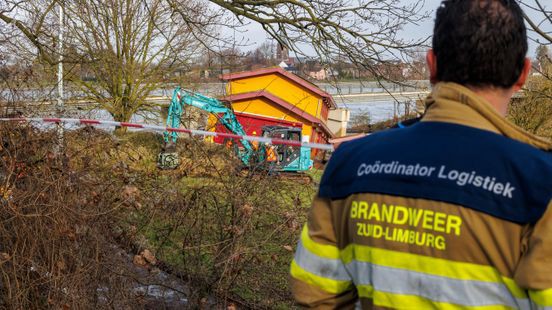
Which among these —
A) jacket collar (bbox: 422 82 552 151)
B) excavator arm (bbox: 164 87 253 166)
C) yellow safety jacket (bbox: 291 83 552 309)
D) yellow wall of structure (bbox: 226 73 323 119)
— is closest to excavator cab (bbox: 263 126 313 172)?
excavator arm (bbox: 164 87 253 166)

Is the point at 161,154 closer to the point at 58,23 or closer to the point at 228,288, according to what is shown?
the point at 228,288

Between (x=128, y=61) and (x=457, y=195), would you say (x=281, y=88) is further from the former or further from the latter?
(x=457, y=195)

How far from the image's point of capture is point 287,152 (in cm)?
857

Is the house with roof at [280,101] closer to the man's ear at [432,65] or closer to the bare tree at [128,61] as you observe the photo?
the bare tree at [128,61]

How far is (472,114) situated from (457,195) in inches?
8.0

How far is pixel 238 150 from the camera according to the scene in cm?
495

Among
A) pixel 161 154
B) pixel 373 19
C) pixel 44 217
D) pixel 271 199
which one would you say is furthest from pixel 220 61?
pixel 44 217

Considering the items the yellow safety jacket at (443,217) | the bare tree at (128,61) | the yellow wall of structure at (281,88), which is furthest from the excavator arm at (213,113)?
the yellow wall of structure at (281,88)

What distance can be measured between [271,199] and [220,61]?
13.5ft

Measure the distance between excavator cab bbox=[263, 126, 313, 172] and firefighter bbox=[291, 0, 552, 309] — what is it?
3241mm

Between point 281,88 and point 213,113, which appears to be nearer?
point 213,113

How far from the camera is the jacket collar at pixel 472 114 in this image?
57.1 inches

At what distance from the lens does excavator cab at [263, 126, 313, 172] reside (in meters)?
4.96

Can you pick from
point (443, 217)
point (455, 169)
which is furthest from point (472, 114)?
point (443, 217)
